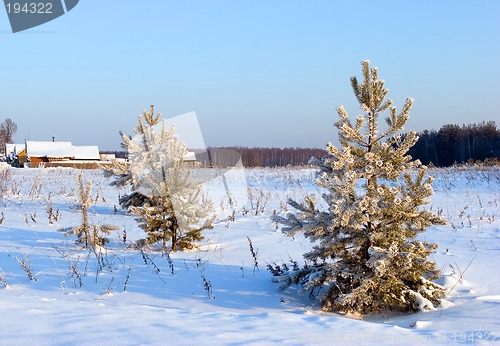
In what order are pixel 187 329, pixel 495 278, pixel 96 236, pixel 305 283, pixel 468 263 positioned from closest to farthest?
1. pixel 187 329
2. pixel 305 283
3. pixel 495 278
4. pixel 468 263
5. pixel 96 236

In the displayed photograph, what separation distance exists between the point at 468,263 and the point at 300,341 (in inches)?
158

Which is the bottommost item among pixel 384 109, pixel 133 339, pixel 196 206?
pixel 133 339

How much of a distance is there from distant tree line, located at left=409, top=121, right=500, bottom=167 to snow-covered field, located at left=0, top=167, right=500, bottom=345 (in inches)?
2148

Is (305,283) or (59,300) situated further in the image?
(305,283)

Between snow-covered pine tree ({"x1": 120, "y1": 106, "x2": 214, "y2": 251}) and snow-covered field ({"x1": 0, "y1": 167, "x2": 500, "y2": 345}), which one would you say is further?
snow-covered pine tree ({"x1": 120, "y1": 106, "x2": 214, "y2": 251})

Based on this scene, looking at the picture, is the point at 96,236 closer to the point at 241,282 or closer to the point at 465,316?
the point at 241,282

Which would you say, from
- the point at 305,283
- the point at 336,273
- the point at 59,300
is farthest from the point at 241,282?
the point at 59,300

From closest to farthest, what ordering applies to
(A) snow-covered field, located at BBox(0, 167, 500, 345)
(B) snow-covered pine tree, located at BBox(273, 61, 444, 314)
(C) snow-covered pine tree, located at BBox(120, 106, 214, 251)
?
(A) snow-covered field, located at BBox(0, 167, 500, 345) → (B) snow-covered pine tree, located at BBox(273, 61, 444, 314) → (C) snow-covered pine tree, located at BBox(120, 106, 214, 251)

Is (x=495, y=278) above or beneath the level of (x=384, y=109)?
beneath

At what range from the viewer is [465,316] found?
4102 mm

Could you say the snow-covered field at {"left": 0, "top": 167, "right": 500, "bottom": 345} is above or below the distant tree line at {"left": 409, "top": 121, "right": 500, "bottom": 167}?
below

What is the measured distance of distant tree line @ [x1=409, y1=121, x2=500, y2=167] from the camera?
192ft

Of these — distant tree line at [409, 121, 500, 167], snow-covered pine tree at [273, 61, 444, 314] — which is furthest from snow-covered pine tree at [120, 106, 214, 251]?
distant tree line at [409, 121, 500, 167]

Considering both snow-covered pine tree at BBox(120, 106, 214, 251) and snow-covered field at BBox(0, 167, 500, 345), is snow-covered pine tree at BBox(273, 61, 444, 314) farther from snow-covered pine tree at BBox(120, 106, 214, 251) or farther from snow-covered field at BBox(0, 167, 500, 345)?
snow-covered pine tree at BBox(120, 106, 214, 251)
